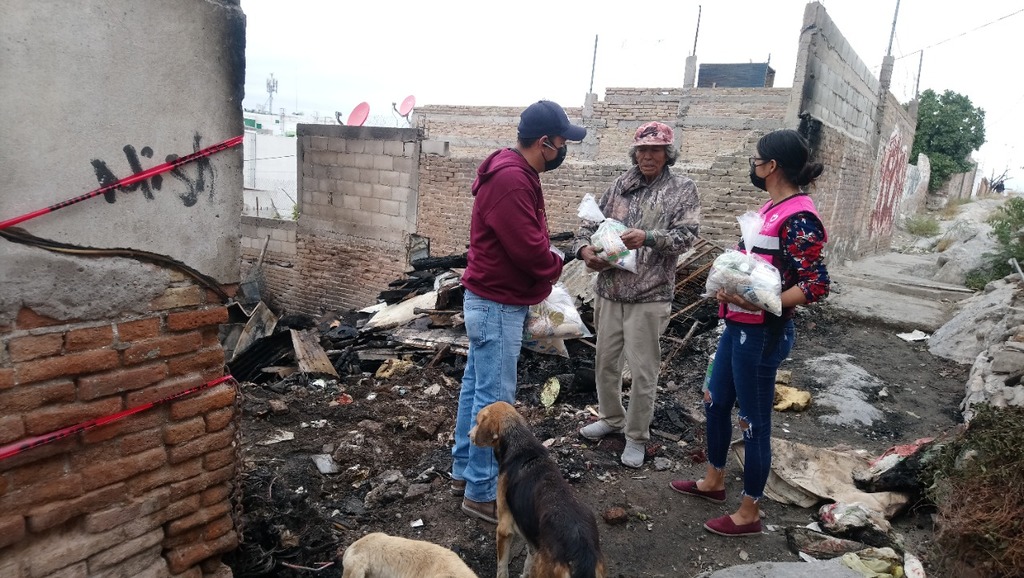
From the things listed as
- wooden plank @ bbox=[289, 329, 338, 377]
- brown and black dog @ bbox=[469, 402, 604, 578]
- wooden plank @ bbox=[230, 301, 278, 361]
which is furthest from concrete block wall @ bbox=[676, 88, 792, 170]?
brown and black dog @ bbox=[469, 402, 604, 578]

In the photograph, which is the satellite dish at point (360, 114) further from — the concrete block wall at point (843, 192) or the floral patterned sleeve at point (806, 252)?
the floral patterned sleeve at point (806, 252)

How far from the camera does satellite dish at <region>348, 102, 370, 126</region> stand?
14547 mm

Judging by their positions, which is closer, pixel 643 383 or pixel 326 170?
pixel 643 383

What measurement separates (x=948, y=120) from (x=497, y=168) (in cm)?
3373

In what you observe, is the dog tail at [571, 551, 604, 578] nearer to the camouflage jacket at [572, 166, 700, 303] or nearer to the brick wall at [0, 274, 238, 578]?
the brick wall at [0, 274, 238, 578]

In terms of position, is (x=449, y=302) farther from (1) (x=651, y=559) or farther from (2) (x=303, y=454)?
(1) (x=651, y=559)

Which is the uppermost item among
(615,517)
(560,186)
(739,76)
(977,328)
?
(739,76)

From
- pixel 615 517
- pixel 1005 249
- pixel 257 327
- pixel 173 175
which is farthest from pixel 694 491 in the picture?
pixel 1005 249

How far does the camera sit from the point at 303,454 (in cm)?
380

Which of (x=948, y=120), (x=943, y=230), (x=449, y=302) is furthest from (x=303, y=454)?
(x=948, y=120)

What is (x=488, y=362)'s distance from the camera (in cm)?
295

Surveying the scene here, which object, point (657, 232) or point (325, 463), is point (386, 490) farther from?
point (657, 232)

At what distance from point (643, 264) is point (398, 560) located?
2.20 metres

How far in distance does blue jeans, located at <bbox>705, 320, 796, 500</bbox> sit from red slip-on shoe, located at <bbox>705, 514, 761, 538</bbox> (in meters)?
0.17
